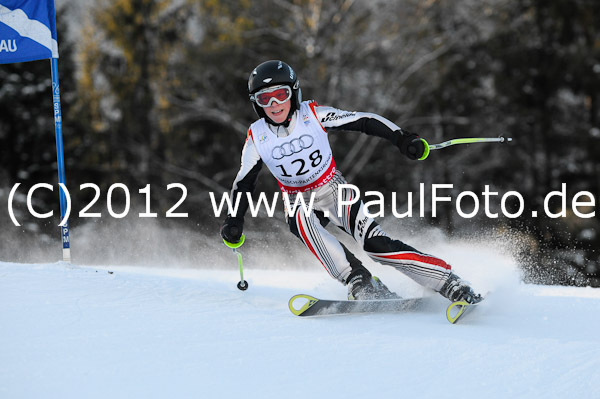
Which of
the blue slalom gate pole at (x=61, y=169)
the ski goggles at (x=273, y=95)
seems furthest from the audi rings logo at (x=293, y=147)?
the blue slalom gate pole at (x=61, y=169)

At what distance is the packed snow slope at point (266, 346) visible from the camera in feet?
8.49

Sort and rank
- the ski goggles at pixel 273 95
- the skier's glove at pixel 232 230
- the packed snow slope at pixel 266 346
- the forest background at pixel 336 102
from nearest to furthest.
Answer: the packed snow slope at pixel 266 346 → the ski goggles at pixel 273 95 → the skier's glove at pixel 232 230 → the forest background at pixel 336 102

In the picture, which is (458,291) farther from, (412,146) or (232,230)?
(232,230)

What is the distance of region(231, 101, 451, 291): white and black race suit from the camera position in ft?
13.1

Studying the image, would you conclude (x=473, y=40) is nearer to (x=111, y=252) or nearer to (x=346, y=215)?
(x=111, y=252)

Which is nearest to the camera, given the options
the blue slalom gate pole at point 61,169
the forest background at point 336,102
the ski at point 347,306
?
the ski at point 347,306

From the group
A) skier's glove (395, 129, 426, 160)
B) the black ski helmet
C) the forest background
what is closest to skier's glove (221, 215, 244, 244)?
the black ski helmet

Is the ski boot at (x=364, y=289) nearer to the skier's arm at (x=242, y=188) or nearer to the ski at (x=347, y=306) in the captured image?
the ski at (x=347, y=306)

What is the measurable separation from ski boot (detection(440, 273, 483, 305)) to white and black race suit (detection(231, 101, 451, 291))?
0.37 feet

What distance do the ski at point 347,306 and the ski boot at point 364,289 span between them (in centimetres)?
10

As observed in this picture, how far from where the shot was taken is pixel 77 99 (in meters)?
17.4

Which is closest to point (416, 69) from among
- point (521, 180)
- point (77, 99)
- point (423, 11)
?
point (423, 11)

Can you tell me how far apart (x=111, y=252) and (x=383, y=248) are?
25.4 ft

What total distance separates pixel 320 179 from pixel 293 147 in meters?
0.29
